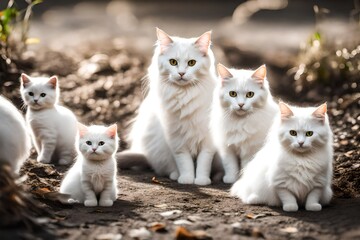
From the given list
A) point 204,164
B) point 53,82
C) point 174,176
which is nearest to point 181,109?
point 204,164

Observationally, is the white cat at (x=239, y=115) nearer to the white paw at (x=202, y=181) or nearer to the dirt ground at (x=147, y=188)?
the white paw at (x=202, y=181)

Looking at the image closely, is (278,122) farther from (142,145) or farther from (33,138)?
(33,138)

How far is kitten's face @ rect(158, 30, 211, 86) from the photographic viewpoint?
5.34 m

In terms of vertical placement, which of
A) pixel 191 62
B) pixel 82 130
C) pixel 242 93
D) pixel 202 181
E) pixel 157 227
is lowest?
pixel 157 227

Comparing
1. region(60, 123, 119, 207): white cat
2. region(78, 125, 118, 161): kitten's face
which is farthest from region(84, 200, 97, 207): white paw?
region(78, 125, 118, 161): kitten's face

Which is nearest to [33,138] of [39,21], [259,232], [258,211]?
[258,211]

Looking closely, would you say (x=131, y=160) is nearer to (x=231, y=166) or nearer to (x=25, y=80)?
(x=231, y=166)

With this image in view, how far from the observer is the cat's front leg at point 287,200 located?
14.3 feet

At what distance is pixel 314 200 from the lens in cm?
438

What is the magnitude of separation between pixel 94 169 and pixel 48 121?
53.4 inches

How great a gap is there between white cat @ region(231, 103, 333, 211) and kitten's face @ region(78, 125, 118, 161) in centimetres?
117

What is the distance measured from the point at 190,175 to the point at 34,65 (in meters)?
3.42

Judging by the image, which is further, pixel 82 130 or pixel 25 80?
pixel 25 80

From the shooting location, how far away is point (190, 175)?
5547 mm
